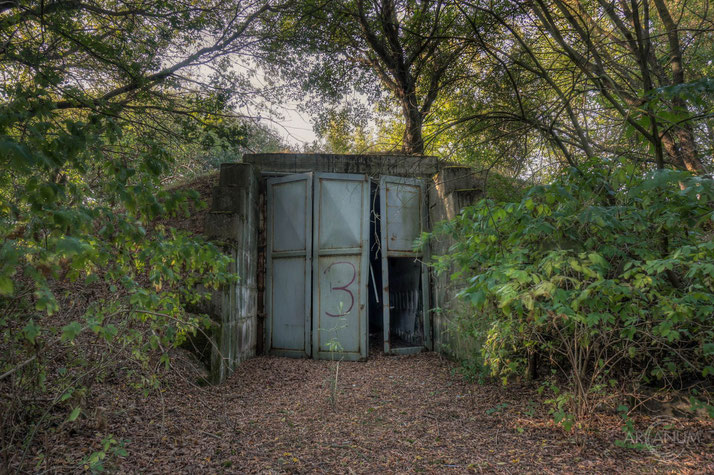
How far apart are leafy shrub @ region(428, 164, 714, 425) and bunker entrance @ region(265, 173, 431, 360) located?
338 cm

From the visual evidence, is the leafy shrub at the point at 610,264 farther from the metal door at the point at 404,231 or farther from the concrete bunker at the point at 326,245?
the metal door at the point at 404,231

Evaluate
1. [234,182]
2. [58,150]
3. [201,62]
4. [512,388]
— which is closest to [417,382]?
[512,388]

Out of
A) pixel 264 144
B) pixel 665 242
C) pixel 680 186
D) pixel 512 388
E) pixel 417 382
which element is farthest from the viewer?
pixel 264 144

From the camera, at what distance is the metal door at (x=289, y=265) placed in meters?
6.98

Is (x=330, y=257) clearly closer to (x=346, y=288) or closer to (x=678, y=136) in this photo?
(x=346, y=288)

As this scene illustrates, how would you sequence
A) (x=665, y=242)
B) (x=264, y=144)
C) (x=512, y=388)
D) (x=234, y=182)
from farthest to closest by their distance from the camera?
(x=264, y=144) < (x=234, y=182) < (x=512, y=388) < (x=665, y=242)

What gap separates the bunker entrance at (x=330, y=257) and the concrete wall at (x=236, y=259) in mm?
414

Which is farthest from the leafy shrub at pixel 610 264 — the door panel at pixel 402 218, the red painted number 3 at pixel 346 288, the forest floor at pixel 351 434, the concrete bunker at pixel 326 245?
the door panel at pixel 402 218

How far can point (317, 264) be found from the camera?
23.2 feet

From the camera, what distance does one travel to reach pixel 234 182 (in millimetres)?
6508

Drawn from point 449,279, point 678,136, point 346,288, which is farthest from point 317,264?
point 678,136

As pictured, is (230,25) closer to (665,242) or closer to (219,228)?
(219,228)

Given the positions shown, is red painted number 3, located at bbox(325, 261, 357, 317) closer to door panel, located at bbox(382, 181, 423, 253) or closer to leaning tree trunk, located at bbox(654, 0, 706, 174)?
door panel, located at bbox(382, 181, 423, 253)

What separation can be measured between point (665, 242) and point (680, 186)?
83cm
